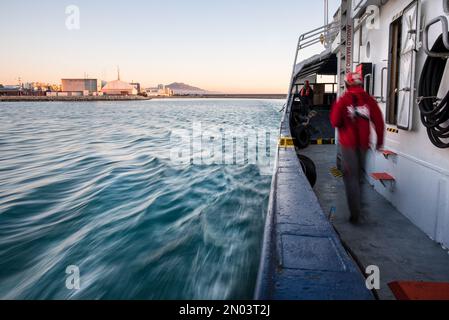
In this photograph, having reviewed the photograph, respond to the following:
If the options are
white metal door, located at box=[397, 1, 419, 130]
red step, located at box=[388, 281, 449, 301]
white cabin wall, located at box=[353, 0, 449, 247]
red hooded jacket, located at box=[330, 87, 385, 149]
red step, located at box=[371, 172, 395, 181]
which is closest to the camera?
red step, located at box=[388, 281, 449, 301]

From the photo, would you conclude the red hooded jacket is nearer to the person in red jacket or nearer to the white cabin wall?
the person in red jacket

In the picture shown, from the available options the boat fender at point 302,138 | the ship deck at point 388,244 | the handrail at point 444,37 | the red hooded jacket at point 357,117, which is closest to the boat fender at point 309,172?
the ship deck at point 388,244

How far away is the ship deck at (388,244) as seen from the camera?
9.88 feet

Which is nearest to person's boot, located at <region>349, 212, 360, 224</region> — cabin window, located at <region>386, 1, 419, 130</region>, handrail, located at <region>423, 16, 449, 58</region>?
cabin window, located at <region>386, 1, 419, 130</region>

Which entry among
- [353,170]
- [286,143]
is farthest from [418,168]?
[286,143]

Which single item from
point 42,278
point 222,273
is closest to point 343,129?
point 222,273

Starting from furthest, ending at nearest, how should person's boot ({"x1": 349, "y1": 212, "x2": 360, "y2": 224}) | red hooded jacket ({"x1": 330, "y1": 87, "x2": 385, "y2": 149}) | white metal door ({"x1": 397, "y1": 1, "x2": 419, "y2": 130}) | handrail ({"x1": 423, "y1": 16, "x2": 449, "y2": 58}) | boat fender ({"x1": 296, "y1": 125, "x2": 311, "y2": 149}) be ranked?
boat fender ({"x1": 296, "y1": 125, "x2": 311, "y2": 149})
person's boot ({"x1": 349, "y1": 212, "x2": 360, "y2": 224})
white metal door ({"x1": 397, "y1": 1, "x2": 419, "y2": 130})
red hooded jacket ({"x1": 330, "y1": 87, "x2": 385, "y2": 149})
handrail ({"x1": 423, "y1": 16, "x2": 449, "y2": 58})

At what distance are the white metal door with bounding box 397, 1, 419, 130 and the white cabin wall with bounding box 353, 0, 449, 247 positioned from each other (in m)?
0.07

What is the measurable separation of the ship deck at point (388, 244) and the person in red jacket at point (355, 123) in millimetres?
534

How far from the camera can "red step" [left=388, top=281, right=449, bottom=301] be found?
6.26 ft

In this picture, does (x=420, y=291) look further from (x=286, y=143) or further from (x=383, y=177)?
(x=286, y=143)

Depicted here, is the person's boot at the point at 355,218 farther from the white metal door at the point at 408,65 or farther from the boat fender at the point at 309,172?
the boat fender at the point at 309,172
